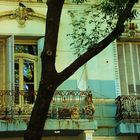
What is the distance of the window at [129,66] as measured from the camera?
56.2ft

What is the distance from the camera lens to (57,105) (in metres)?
15.6

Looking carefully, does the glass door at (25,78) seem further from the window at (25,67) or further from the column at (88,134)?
the column at (88,134)

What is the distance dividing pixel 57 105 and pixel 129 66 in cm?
311

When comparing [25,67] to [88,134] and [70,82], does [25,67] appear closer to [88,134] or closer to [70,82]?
[70,82]

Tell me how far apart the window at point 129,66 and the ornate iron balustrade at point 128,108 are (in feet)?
1.83

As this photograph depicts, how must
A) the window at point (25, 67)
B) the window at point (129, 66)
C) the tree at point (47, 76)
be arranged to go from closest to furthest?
the tree at point (47, 76) < the window at point (25, 67) < the window at point (129, 66)

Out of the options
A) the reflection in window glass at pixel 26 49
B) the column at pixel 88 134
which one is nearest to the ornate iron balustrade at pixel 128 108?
the column at pixel 88 134

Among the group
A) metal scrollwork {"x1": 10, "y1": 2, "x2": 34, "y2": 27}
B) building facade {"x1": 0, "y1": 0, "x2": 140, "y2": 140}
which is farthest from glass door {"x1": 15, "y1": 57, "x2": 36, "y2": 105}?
metal scrollwork {"x1": 10, "y1": 2, "x2": 34, "y2": 27}

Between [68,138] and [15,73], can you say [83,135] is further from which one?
[15,73]

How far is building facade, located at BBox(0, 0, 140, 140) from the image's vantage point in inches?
604

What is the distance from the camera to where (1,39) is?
54.6 feet

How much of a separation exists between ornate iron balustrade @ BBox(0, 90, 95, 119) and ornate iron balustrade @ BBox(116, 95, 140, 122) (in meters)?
1.07

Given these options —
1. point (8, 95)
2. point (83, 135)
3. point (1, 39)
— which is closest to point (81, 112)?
point (83, 135)

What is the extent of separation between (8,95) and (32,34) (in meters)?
2.33
